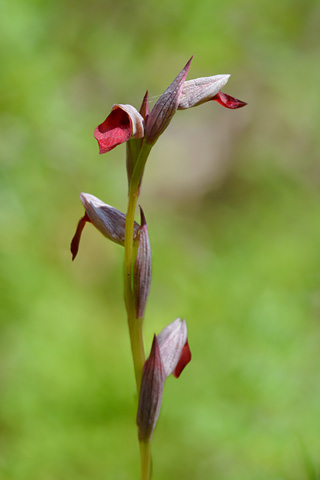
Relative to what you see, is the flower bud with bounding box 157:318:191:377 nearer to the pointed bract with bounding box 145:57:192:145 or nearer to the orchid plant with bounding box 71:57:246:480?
the orchid plant with bounding box 71:57:246:480

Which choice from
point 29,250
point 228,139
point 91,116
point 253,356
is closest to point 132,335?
point 253,356

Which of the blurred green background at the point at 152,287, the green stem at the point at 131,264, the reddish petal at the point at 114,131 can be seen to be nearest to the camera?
the reddish petal at the point at 114,131

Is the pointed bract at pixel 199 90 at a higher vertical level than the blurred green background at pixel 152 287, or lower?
higher

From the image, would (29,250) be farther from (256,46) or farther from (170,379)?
(256,46)

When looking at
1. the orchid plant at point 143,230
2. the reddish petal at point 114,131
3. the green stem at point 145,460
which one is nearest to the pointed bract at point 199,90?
the orchid plant at point 143,230

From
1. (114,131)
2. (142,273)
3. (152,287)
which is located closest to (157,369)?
(142,273)

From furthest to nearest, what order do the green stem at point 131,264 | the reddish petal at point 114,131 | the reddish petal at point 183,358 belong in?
1. the reddish petal at point 183,358
2. the green stem at point 131,264
3. the reddish petal at point 114,131

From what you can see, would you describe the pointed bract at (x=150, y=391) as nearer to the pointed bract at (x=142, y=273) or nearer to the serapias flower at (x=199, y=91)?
the pointed bract at (x=142, y=273)
